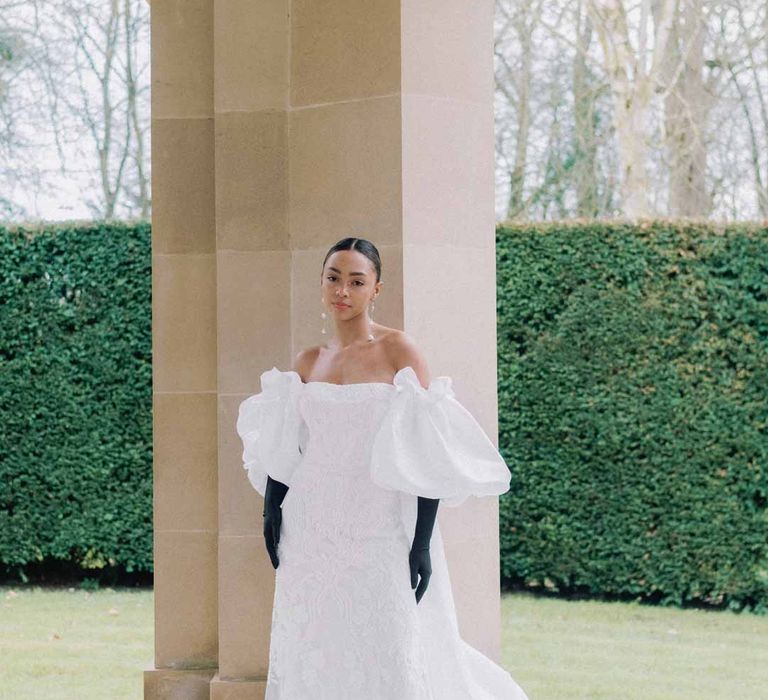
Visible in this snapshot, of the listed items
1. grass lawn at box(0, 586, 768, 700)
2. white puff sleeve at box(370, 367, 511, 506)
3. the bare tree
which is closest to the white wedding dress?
→ white puff sleeve at box(370, 367, 511, 506)

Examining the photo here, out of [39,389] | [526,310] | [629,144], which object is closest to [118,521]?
[39,389]

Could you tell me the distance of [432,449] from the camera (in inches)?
125

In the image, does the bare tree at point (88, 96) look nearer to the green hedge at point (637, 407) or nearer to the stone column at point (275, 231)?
the green hedge at point (637, 407)

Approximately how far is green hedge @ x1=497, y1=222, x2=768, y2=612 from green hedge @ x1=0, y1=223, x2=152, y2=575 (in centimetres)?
244

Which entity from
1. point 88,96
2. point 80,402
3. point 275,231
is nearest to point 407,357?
point 275,231

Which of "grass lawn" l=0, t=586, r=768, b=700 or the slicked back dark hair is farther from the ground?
the slicked back dark hair

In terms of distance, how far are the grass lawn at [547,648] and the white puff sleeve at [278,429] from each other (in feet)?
7.85

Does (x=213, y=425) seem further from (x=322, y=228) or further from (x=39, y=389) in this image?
(x=39, y=389)

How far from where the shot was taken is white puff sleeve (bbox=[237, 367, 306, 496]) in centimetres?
340

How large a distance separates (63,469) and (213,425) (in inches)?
156

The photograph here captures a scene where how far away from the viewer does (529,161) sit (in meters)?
12.1

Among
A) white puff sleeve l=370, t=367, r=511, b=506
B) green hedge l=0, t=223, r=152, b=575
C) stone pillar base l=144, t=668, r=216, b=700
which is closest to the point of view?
white puff sleeve l=370, t=367, r=511, b=506

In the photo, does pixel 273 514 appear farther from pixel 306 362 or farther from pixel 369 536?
pixel 306 362

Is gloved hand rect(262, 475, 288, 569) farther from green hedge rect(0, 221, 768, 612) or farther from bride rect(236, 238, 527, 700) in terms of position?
green hedge rect(0, 221, 768, 612)
